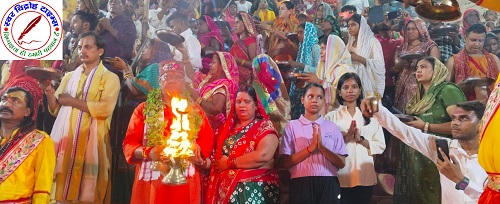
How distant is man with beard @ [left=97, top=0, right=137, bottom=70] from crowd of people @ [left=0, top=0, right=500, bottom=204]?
0.01 meters

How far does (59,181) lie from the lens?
4.86m

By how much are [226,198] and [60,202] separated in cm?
160

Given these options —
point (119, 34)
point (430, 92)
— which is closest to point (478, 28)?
point (430, 92)

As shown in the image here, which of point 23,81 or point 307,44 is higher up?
point 307,44

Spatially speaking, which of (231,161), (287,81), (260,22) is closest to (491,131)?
(231,161)

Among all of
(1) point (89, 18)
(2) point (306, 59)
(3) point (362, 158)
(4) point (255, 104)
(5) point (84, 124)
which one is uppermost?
(1) point (89, 18)

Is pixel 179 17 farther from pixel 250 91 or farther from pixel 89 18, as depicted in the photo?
pixel 250 91

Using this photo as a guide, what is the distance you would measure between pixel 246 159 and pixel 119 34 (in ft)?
5.74

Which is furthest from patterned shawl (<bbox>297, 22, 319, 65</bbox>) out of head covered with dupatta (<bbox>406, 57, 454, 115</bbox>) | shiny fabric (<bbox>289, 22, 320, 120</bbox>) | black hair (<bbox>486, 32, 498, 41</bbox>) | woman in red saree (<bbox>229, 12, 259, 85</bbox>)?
black hair (<bbox>486, 32, 498, 41</bbox>)

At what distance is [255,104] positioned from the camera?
4414mm

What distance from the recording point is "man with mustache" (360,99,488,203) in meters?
3.98

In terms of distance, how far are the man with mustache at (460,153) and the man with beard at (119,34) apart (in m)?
2.49

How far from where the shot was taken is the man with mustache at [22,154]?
4.28 metres

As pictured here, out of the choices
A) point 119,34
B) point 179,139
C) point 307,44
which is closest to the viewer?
point 179,139
